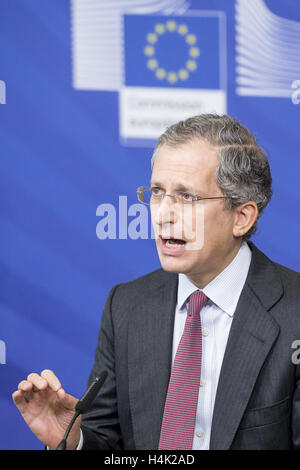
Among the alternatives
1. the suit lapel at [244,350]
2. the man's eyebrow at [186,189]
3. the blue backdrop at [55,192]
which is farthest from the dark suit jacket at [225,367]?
the blue backdrop at [55,192]

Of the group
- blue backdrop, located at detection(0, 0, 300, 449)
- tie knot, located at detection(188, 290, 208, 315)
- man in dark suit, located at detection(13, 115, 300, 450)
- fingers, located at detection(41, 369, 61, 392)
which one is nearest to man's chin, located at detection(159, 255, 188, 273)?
man in dark suit, located at detection(13, 115, 300, 450)

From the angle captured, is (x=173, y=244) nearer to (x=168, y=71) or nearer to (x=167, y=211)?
(x=167, y=211)

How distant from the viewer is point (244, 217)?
1860 millimetres

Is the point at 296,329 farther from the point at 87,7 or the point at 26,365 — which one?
the point at 87,7

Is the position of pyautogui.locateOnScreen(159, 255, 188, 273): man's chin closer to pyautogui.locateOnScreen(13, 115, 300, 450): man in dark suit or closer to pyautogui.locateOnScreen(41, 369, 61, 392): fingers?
pyautogui.locateOnScreen(13, 115, 300, 450): man in dark suit

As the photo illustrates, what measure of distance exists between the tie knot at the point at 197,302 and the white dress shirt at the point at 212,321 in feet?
0.05

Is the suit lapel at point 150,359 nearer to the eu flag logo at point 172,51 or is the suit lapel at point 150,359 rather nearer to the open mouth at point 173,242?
the open mouth at point 173,242

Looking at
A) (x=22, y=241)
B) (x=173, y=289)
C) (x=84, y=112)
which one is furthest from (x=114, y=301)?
(x=84, y=112)

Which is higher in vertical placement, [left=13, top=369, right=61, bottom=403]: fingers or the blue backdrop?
the blue backdrop

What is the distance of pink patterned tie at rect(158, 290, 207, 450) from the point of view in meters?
1.65

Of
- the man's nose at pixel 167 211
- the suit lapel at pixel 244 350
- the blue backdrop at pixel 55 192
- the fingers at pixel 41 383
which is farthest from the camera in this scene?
the blue backdrop at pixel 55 192

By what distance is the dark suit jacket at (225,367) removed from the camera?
163 centimetres

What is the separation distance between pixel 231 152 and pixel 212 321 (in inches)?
19.2

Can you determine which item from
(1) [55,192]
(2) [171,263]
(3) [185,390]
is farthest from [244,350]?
(1) [55,192]
